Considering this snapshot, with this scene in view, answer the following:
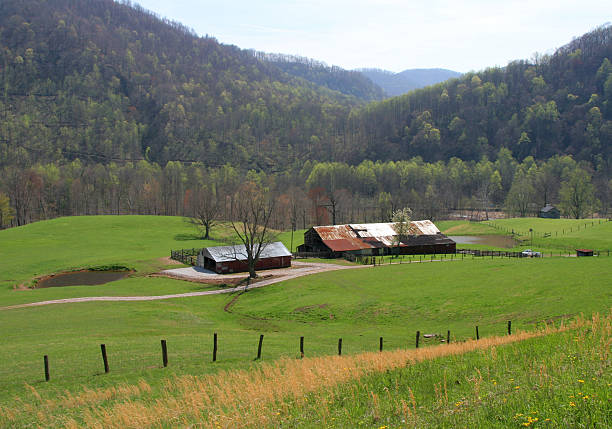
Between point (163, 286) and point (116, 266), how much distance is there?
15.7 m

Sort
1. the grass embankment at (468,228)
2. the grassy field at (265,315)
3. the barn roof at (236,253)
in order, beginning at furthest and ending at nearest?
the grass embankment at (468,228) → the barn roof at (236,253) → the grassy field at (265,315)

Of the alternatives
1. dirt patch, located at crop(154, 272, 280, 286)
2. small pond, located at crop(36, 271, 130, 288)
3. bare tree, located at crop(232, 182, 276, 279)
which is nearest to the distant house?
bare tree, located at crop(232, 182, 276, 279)

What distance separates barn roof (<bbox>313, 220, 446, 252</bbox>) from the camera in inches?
2987

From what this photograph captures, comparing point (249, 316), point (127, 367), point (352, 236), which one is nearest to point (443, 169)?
point (352, 236)

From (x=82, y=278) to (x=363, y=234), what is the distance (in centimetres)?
4776

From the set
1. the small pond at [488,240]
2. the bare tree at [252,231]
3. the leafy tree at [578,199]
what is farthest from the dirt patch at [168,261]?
the leafy tree at [578,199]

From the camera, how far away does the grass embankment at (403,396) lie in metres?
8.45

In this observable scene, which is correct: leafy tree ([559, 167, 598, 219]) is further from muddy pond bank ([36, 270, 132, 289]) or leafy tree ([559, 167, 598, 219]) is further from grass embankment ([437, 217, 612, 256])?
muddy pond bank ([36, 270, 132, 289])

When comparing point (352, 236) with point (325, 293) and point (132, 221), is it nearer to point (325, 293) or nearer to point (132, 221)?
point (325, 293)

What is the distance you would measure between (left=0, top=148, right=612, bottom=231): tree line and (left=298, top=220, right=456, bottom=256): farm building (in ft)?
107

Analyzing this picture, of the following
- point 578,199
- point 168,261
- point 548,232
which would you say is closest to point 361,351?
point 168,261

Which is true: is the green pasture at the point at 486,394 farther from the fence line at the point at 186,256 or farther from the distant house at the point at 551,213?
the distant house at the point at 551,213

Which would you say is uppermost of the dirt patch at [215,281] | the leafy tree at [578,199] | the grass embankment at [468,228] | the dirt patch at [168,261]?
the leafy tree at [578,199]

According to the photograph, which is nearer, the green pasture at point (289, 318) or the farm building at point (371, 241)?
the green pasture at point (289, 318)
